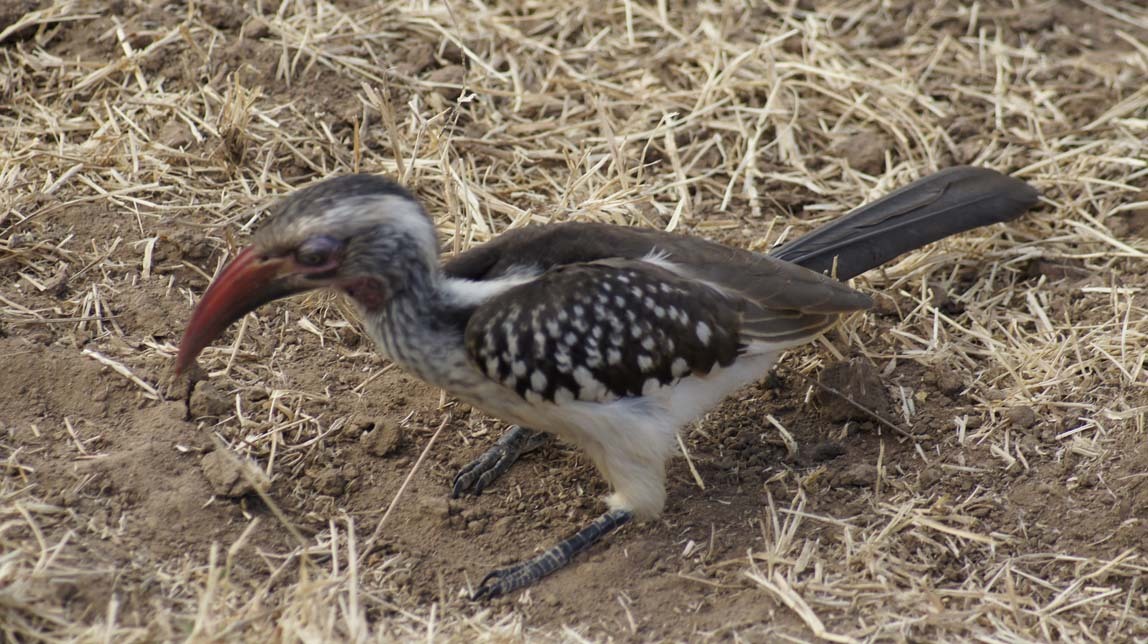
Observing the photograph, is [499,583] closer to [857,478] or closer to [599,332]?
[599,332]

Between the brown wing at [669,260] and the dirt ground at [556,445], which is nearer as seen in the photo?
the dirt ground at [556,445]

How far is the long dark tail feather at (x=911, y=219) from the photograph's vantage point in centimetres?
473

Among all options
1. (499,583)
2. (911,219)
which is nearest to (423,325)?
(499,583)

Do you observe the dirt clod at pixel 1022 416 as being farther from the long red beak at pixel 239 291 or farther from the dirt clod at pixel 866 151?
the long red beak at pixel 239 291

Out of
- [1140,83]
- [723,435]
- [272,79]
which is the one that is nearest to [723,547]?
[723,435]

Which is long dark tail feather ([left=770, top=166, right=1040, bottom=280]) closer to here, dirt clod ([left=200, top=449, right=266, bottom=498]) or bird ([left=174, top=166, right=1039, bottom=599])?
bird ([left=174, top=166, right=1039, bottom=599])

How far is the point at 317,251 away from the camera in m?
3.77

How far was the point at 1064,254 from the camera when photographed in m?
5.25

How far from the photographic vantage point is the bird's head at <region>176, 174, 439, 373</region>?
3768mm

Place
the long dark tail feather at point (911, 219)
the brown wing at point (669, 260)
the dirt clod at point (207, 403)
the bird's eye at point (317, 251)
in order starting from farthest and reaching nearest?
the long dark tail feather at point (911, 219), the dirt clod at point (207, 403), the brown wing at point (669, 260), the bird's eye at point (317, 251)

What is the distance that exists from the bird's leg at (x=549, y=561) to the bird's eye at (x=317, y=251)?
3.61 ft

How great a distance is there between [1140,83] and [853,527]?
318 cm

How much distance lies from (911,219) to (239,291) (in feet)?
8.17

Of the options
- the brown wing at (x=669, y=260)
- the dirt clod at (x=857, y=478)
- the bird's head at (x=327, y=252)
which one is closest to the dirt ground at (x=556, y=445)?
the dirt clod at (x=857, y=478)
